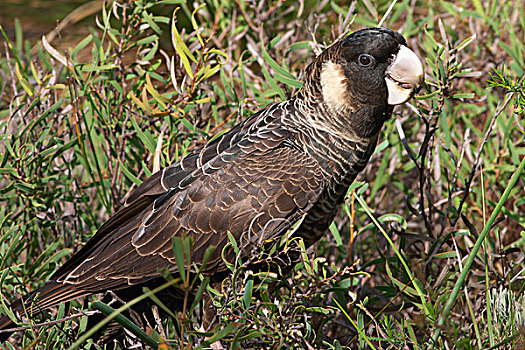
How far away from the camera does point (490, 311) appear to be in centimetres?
138

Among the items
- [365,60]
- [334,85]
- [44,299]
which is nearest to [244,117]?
[334,85]

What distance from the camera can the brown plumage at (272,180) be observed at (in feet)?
5.56

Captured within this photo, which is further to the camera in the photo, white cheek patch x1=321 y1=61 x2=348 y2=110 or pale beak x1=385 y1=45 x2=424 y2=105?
white cheek patch x1=321 y1=61 x2=348 y2=110

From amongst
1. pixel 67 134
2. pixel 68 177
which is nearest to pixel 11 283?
pixel 68 177

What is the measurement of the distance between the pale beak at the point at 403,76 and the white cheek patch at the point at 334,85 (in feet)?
0.46

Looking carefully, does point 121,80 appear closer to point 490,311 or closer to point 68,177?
point 68,177

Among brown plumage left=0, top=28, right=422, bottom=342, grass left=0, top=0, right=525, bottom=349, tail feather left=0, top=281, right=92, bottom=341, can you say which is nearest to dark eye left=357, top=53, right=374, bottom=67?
brown plumage left=0, top=28, right=422, bottom=342

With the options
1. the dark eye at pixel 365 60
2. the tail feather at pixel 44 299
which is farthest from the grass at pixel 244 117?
Answer: the dark eye at pixel 365 60

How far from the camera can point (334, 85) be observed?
5.82 feet

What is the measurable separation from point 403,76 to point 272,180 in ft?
1.65

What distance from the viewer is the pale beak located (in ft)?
5.43

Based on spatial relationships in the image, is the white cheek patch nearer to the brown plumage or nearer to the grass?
the brown plumage

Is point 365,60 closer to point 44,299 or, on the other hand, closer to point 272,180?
point 272,180

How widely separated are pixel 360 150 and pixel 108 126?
0.98 meters
